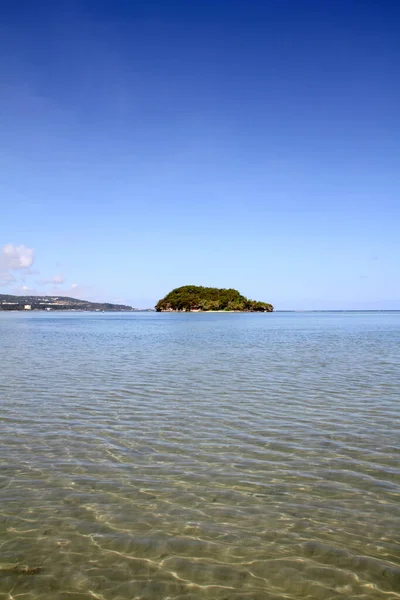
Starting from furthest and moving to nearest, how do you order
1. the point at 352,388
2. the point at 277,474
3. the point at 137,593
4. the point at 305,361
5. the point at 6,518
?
1. the point at 305,361
2. the point at 352,388
3. the point at 277,474
4. the point at 6,518
5. the point at 137,593

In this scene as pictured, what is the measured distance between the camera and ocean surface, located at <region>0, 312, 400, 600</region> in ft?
18.6

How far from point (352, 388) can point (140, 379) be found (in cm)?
935

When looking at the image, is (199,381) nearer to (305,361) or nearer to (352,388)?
(352,388)

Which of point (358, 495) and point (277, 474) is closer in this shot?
point (358, 495)

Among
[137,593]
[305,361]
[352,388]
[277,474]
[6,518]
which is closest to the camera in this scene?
[137,593]

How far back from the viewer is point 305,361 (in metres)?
27.6

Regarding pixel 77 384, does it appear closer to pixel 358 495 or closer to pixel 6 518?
pixel 6 518

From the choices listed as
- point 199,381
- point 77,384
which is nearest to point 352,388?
point 199,381

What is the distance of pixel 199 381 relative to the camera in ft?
66.1

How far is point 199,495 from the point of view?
802cm

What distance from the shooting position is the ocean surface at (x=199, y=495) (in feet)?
18.6

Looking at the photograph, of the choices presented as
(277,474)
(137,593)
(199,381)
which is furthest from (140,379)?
(137,593)

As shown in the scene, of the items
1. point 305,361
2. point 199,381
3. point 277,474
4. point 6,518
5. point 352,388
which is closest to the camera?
point 6,518

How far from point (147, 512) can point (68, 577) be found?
6.14ft
